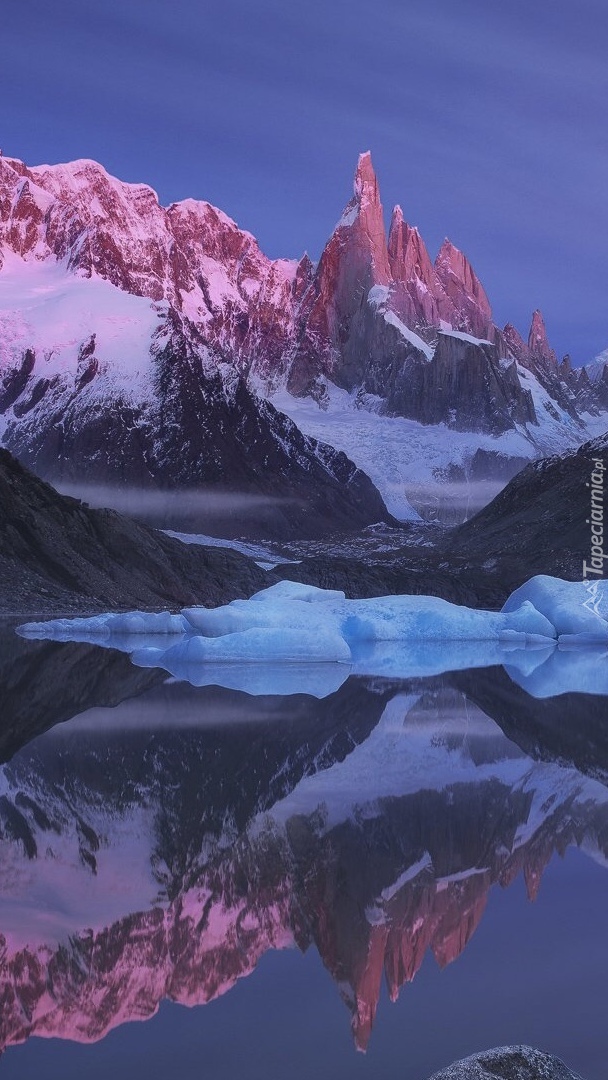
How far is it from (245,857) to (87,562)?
109m

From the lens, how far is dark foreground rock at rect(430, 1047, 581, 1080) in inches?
211

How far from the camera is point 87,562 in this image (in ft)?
381

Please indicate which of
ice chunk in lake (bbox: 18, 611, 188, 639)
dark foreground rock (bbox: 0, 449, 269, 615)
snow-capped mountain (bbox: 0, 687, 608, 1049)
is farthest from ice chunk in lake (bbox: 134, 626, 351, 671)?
dark foreground rock (bbox: 0, 449, 269, 615)

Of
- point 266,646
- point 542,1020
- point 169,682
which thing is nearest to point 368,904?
point 542,1020

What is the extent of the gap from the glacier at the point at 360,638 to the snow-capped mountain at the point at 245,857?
10.7 metres

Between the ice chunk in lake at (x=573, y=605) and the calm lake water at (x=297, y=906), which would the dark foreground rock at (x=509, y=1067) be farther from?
the ice chunk in lake at (x=573, y=605)

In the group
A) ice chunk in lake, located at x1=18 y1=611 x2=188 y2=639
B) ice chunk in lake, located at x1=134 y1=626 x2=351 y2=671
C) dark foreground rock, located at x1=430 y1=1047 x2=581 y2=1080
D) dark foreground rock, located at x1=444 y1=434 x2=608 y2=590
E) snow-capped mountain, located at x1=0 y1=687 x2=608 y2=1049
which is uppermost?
dark foreground rock, located at x1=444 y1=434 x2=608 y2=590

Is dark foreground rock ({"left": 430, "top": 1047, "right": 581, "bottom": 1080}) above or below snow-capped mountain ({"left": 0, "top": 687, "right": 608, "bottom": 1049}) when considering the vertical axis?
above

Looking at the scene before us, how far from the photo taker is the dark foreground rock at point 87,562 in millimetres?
102250

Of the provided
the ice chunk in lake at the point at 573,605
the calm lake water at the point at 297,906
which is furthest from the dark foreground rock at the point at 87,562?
the calm lake water at the point at 297,906

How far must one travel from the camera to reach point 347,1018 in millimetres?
6430

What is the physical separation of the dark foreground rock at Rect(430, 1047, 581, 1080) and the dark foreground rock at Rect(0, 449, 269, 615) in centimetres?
8880

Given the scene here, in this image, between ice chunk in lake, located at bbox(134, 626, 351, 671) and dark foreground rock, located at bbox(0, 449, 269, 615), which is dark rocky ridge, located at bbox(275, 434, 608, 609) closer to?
dark foreground rock, located at bbox(0, 449, 269, 615)

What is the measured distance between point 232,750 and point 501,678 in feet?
55.6
